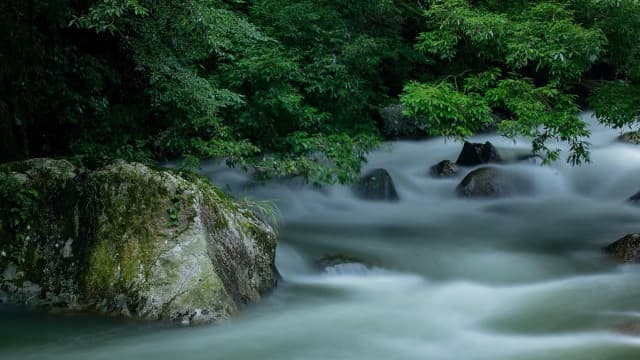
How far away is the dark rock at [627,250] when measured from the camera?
8.33 metres

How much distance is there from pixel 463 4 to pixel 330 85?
2.14 m

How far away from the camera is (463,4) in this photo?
8969 mm

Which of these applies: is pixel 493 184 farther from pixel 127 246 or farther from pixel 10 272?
pixel 10 272

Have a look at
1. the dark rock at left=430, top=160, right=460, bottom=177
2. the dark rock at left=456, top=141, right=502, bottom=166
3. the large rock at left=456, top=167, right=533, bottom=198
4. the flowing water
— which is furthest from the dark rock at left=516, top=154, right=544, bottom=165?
the dark rock at left=430, top=160, right=460, bottom=177

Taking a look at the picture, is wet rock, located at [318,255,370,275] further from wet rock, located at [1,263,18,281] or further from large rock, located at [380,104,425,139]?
large rock, located at [380,104,425,139]

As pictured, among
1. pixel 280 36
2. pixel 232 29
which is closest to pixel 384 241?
pixel 280 36

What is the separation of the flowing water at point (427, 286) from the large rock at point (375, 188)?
0.19 meters

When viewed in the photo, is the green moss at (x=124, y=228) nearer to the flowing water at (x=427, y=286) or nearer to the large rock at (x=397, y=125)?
the flowing water at (x=427, y=286)

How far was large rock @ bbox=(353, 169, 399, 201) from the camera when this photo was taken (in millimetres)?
12547

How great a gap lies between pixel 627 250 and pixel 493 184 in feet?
14.4

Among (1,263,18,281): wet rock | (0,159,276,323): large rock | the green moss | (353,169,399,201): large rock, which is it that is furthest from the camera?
(353,169,399,201): large rock

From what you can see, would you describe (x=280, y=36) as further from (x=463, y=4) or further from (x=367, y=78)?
(x=463, y=4)

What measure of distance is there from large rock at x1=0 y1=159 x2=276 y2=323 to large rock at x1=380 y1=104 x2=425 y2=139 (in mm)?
8135

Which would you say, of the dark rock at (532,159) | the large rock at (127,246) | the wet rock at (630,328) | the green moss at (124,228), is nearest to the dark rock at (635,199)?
the dark rock at (532,159)
